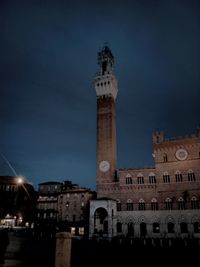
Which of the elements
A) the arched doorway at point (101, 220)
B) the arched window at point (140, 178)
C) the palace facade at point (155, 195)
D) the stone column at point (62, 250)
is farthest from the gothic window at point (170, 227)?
the stone column at point (62, 250)

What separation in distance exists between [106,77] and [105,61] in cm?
573

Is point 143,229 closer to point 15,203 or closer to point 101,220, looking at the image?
point 101,220

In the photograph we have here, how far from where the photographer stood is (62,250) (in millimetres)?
5344

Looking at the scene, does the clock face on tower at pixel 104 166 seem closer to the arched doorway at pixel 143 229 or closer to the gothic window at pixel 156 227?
the arched doorway at pixel 143 229

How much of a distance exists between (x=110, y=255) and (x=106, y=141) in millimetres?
32742

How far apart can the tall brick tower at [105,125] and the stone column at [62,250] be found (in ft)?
142

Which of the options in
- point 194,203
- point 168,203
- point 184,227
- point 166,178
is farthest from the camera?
point 166,178

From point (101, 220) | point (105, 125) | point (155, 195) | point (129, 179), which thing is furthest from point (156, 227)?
point (105, 125)

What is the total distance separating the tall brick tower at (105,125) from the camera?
161ft

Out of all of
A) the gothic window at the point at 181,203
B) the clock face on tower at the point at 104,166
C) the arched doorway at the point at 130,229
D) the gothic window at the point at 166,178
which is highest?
the clock face on tower at the point at 104,166

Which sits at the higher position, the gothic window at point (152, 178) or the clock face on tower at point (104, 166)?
the clock face on tower at point (104, 166)

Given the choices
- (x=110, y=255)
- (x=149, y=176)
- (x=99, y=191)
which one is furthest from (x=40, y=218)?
(x=110, y=255)

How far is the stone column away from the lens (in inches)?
207

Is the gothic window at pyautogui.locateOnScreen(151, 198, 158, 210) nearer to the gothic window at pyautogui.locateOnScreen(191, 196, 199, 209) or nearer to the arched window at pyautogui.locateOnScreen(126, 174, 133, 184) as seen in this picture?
the arched window at pyautogui.locateOnScreen(126, 174, 133, 184)
